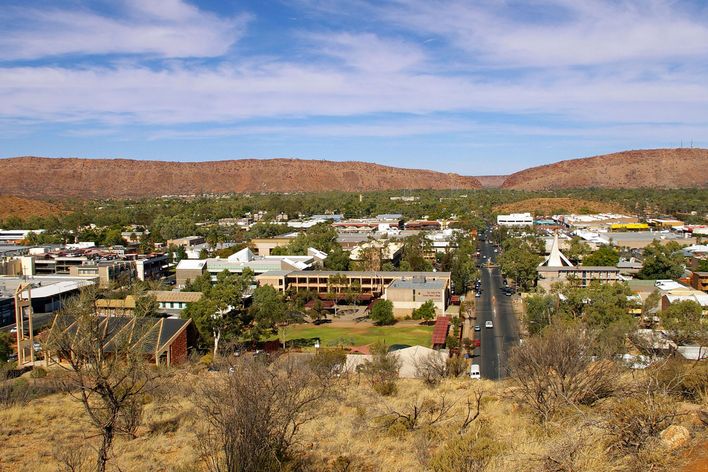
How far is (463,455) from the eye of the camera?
945 centimetres

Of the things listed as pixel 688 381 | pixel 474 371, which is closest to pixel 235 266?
pixel 474 371

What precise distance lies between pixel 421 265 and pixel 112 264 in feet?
87.9

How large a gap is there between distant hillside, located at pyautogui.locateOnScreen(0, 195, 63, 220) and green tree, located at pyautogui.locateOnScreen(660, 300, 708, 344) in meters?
103

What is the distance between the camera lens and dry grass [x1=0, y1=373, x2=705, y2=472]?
8602mm

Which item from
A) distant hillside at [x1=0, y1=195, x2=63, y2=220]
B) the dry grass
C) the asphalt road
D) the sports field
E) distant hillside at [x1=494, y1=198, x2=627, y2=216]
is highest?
distant hillside at [x1=0, y1=195, x2=63, y2=220]

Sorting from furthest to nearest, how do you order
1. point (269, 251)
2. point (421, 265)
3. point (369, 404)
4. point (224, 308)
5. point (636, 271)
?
point (269, 251) → point (421, 265) → point (636, 271) → point (224, 308) → point (369, 404)

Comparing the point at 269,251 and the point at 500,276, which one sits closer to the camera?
the point at 500,276

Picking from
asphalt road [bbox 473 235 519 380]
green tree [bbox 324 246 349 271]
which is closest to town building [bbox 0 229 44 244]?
green tree [bbox 324 246 349 271]

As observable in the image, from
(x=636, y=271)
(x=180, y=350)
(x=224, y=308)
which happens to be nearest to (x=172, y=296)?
(x=224, y=308)

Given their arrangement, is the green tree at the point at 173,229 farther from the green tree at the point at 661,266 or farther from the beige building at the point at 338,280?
the green tree at the point at 661,266

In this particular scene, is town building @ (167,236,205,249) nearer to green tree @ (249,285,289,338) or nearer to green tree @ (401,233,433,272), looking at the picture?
green tree @ (401,233,433,272)

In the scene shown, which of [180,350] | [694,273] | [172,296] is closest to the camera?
[180,350]

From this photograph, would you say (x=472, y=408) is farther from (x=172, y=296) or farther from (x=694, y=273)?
(x=694, y=273)

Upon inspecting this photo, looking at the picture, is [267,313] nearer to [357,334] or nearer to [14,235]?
[357,334]
